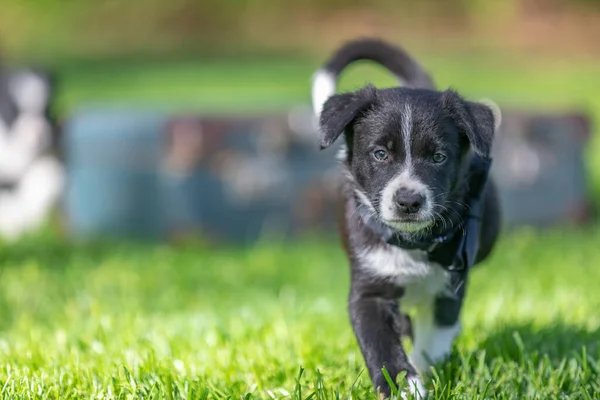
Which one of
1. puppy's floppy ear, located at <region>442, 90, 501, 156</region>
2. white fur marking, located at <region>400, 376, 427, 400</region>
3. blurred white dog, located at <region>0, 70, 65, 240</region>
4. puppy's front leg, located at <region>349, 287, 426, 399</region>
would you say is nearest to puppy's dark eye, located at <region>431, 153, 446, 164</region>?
puppy's floppy ear, located at <region>442, 90, 501, 156</region>

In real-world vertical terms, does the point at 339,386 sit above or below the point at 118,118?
below

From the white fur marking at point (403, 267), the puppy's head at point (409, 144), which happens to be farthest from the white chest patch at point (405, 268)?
the puppy's head at point (409, 144)

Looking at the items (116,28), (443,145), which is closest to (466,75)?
(116,28)

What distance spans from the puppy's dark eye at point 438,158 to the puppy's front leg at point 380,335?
0.50 m

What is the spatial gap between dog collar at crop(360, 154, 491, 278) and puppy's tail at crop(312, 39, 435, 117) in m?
0.78

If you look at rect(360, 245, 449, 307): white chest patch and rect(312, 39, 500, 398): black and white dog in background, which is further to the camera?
rect(360, 245, 449, 307): white chest patch

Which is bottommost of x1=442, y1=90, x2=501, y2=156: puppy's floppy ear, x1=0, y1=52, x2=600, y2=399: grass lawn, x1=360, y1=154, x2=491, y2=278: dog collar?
x1=0, y1=52, x2=600, y2=399: grass lawn

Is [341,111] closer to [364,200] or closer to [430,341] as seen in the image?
[364,200]

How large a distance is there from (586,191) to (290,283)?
127 inches

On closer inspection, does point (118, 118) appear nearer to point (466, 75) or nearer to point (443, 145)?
point (443, 145)

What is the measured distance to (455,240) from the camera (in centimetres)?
340

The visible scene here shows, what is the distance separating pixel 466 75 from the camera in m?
19.6

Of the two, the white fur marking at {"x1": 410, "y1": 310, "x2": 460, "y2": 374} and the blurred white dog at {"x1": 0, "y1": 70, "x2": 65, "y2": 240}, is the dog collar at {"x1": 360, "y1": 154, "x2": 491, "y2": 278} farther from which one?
the blurred white dog at {"x1": 0, "y1": 70, "x2": 65, "y2": 240}

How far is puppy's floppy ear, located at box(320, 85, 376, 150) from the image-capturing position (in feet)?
10.9
